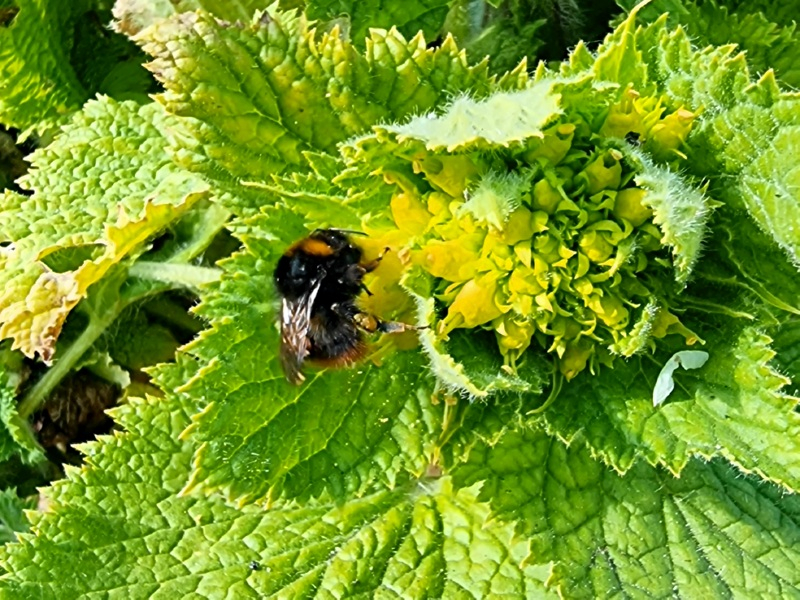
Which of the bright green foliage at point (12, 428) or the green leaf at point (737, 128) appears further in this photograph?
the bright green foliage at point (12, 428)

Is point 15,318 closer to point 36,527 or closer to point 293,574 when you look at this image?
point 36,527

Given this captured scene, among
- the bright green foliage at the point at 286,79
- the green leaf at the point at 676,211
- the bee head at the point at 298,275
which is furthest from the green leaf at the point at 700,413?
the bright green foliage at the point at 286,79

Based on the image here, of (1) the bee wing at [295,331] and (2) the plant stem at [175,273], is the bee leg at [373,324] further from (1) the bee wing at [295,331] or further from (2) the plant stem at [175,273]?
(2) the plant stem at [175,273]

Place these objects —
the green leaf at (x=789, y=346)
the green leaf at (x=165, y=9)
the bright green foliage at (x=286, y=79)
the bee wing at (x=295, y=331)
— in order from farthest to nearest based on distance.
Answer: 1. the green leaf at (x=165, y=9)
2. the green leaf at (x=789, y=346)
3. the bright green foliage at (x=286, y=79)
4. the bee wing at (x=295, y=331)

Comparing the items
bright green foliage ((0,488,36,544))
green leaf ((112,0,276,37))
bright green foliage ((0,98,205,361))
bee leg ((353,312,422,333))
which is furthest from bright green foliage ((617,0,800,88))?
bright green foliage ((0,488,36,544))

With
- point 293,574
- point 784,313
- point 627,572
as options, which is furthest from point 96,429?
A: point 784,313

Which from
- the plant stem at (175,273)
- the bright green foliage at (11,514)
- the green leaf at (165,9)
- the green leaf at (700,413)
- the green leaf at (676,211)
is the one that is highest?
the green leaf at (165,9)

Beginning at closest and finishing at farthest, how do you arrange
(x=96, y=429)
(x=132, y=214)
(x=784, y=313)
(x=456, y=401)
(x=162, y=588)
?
(x=784, y=313), (x=456, y=401), (x=162, y=588), (x=132, y=214), (x=96, y=429)
